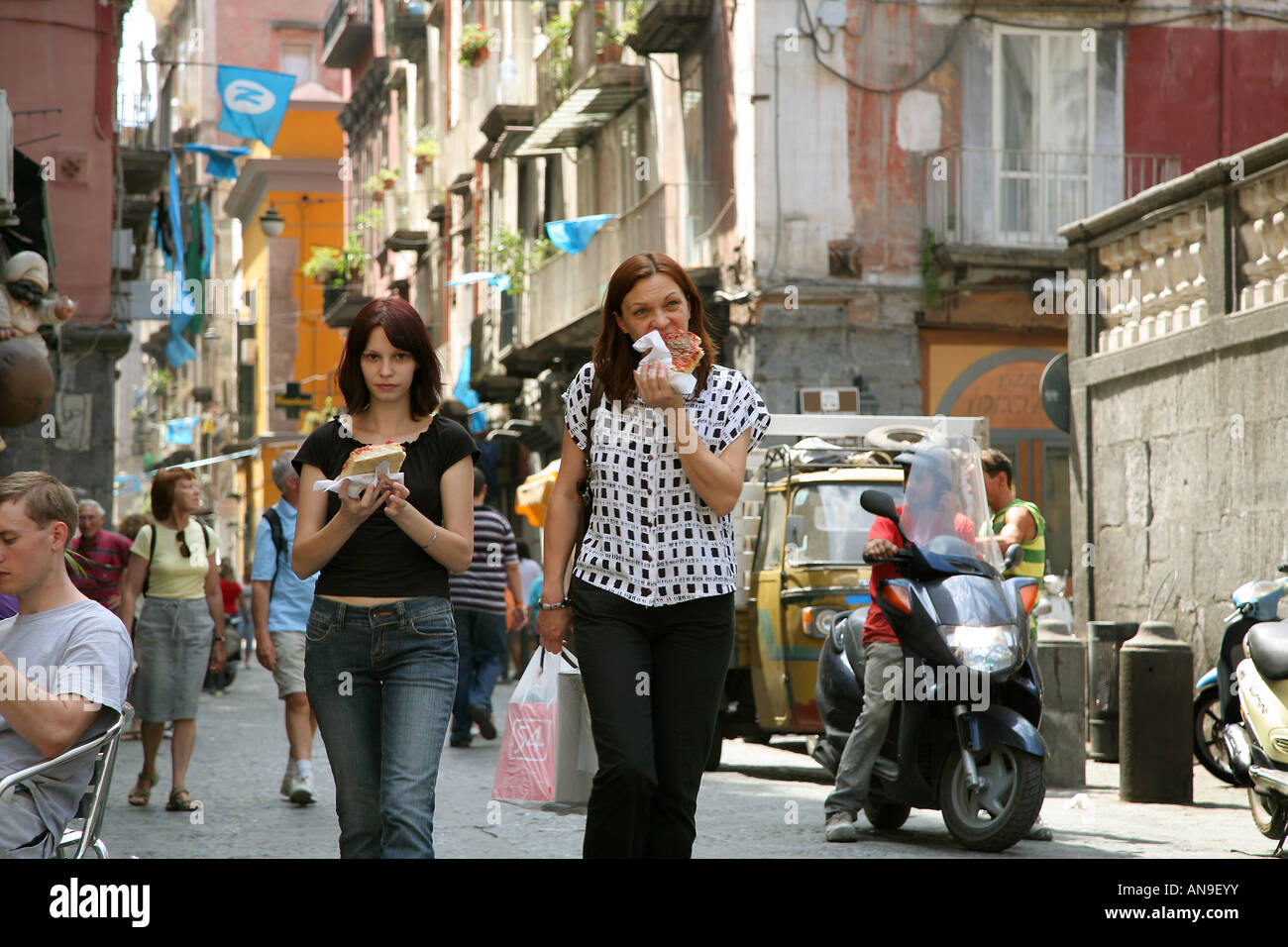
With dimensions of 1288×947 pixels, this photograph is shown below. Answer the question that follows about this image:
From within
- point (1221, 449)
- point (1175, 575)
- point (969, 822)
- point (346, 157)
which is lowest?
point (969, 822)

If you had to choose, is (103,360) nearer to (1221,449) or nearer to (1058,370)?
(1058,370)

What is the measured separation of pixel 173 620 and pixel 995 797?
185 inches

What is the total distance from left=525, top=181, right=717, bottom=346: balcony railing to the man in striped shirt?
9172 millimetres

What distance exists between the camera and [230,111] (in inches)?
930

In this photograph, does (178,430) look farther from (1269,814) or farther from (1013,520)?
(1269,814)

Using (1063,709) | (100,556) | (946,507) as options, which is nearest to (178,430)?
(100,556)

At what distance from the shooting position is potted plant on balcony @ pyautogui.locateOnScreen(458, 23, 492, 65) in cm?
3303

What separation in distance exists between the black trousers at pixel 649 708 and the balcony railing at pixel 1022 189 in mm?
17172

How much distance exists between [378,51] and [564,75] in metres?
22.1

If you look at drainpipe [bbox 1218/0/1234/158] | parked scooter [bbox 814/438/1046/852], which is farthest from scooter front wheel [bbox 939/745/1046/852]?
drainpipe [bbox 1218/0/1234/158]

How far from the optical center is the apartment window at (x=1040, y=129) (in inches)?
853

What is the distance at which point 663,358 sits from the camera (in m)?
4.71

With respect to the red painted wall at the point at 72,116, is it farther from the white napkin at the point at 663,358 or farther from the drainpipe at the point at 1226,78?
the white napkin at the point at 663,358
